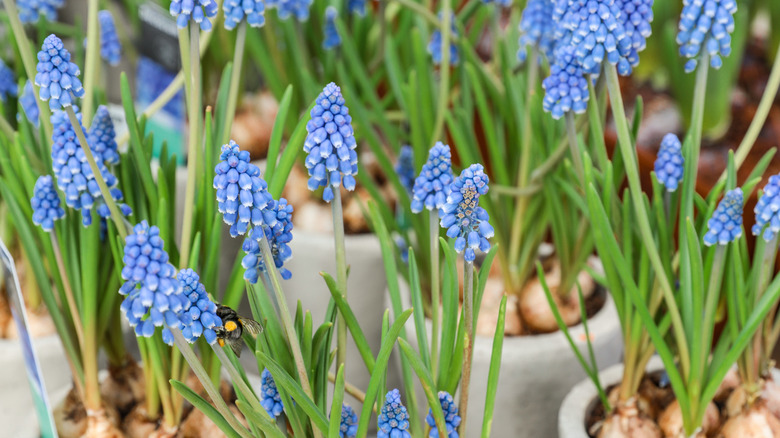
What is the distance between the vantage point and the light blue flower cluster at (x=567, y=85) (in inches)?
30.7

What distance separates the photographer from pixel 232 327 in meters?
0.61

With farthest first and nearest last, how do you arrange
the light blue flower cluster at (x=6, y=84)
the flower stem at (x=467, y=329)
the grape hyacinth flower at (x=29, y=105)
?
the light blue flower cluster at (x=6, y=84)
the grape hyacinth flower at (x=29, y=105)
the flower stem at (x=467, y=329)

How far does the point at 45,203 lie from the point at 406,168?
1.58ft

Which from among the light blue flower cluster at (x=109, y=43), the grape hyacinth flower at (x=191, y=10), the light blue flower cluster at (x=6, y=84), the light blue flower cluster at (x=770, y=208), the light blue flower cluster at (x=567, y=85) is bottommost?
the light blue flower cluster at (x=770, y=208)

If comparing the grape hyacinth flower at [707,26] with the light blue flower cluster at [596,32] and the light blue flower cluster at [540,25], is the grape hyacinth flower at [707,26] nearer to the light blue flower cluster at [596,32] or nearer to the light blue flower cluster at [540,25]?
the light blue flower cluster at [596,32]

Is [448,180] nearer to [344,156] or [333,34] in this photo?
[344,156]

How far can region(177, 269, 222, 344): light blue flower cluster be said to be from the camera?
1.85 feet

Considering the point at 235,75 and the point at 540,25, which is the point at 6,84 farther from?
the point at 540,25

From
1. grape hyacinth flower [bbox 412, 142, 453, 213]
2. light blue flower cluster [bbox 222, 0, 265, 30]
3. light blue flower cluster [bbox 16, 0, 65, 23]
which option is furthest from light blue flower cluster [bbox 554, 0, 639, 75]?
light blue flower cluster [bbox 16, 0, 65, 23]

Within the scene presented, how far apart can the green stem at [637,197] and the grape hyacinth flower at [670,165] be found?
33mm

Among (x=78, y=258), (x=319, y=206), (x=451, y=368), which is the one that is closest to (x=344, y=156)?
(x=451, y=368)

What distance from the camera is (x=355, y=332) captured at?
28.8 inches

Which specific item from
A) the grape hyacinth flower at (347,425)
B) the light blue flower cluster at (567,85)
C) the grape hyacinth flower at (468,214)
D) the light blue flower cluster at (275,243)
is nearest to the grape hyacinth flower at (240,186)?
the light blue flower cluster at (275,243)

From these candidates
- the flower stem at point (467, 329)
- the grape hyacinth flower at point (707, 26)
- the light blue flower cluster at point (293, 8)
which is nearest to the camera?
the flower stem at point (467, 329)
